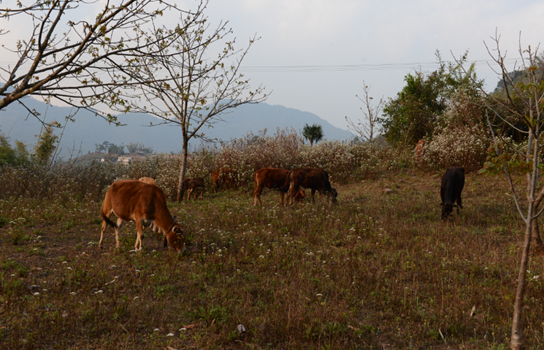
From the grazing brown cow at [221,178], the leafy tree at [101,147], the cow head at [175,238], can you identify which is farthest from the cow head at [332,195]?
the leafy tree at [101,147]

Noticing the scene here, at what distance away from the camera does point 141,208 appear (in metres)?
7.63

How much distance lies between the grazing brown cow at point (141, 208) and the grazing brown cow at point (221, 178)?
9.57 meters

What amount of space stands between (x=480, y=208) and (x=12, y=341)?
1274 centimetres

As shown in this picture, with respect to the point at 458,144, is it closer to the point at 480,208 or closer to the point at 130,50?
the point at 480,208

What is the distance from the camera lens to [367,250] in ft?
25.8

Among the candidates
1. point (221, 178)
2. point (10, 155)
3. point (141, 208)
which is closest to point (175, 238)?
point (141, 208)

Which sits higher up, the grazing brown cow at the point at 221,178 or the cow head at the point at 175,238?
the grazing brown cow at the point at 221,178

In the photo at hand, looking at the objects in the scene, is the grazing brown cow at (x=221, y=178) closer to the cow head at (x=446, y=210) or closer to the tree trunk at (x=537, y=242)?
the cow head at (x=446, y=210)

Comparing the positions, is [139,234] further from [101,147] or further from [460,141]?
[101,147]

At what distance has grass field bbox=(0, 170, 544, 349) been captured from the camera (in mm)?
4453

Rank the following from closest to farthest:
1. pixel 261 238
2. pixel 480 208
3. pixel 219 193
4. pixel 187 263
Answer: pixel 187 263
pixel 261 238
pixel 480 208
pixel 219 193

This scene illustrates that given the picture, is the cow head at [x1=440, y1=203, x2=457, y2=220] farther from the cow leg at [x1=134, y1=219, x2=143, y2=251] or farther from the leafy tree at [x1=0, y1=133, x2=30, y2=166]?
the leafy tree at [x1=0, y1=133, x2=30, y2=166]

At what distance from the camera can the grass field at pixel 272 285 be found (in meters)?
4.45

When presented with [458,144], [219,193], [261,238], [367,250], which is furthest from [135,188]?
[458,144]
